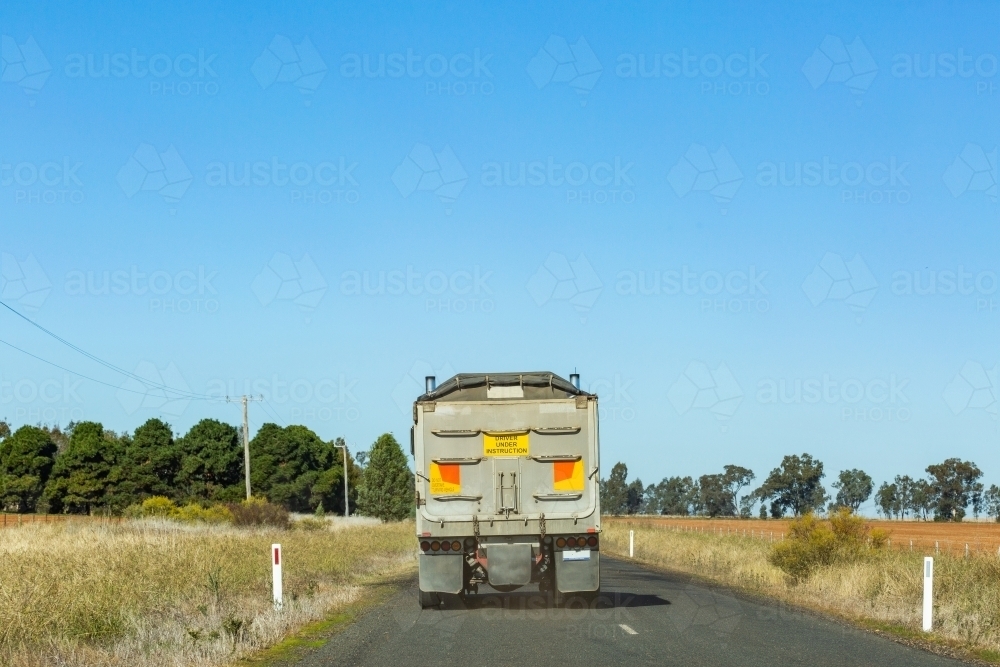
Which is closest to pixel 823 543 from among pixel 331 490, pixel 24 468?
pixel 24 468

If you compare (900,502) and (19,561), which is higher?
(19,561)

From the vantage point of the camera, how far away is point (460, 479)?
18.0 meters

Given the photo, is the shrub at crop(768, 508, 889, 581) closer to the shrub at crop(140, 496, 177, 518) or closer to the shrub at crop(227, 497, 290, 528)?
the shrub at crop(227, 497, 290, 528)

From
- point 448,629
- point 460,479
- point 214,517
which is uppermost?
point 460,479

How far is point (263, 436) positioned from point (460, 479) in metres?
100.0

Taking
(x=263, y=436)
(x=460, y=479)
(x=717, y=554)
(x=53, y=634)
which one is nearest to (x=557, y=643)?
(x=460, y=479)

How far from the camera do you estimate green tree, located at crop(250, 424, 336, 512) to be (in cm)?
11106

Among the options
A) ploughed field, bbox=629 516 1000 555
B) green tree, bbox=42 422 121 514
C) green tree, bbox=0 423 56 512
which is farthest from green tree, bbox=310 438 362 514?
ploughed field, bbox=629 516 1000 555

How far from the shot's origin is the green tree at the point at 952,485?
13125cm

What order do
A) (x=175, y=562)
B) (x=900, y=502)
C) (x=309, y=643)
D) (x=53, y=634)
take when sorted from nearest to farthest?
(x=53, y=634), (x=309, y=643), (x=175, y=562), (x=900, y=502)

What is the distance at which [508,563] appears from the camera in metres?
17.8

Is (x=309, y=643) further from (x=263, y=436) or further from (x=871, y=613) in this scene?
(x=263, y=436)

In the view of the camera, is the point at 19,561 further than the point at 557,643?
Yes

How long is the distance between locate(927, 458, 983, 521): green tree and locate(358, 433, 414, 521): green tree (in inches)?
2713
